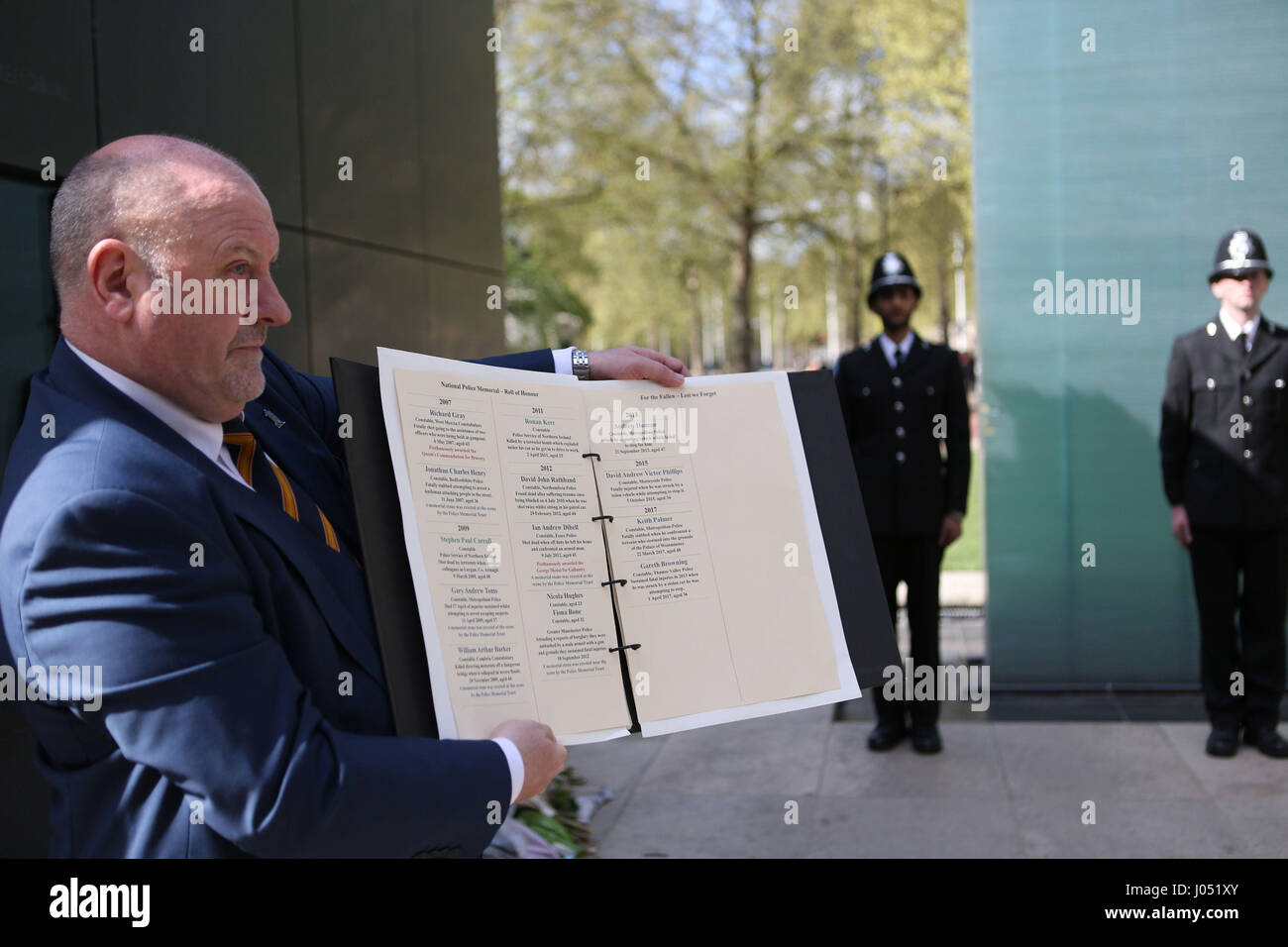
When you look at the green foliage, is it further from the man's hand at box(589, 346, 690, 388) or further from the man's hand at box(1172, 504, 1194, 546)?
the man's hand at box(589, 346, 690, 388)

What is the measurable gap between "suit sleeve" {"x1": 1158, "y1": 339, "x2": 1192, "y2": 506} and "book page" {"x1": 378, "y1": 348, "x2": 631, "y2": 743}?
473 centimetres

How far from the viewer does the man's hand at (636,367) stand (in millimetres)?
1974

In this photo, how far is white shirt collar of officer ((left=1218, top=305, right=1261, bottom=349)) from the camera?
221 inches

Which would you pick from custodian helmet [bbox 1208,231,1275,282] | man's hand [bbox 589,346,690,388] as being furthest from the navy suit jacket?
custodian helmet [bbox 1208,231,1275,282]

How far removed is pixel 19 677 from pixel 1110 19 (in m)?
7.04


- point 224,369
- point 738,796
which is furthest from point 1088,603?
point 224,369

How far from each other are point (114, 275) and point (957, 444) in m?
4.99

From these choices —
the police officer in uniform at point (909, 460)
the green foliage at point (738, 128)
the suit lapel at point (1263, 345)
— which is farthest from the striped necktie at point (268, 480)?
the green foliage at point (738, 128)

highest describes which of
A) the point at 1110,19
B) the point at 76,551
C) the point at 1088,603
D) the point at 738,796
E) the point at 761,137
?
the point at 761,137

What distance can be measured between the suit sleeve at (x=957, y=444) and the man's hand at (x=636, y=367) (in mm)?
4105

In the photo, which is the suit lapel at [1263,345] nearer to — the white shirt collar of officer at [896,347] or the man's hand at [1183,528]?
the man's hand at [1183,528]
